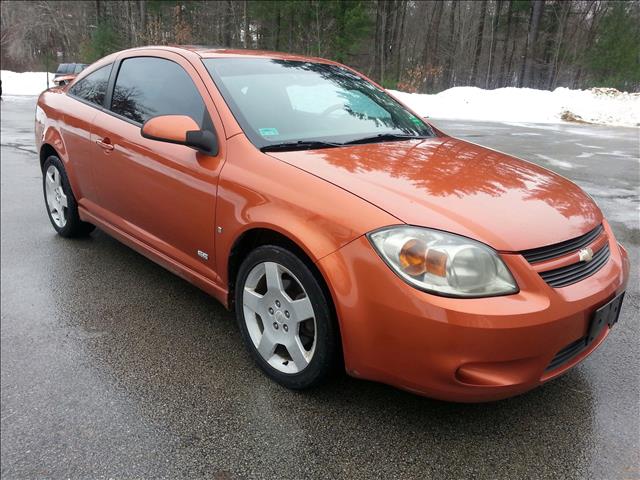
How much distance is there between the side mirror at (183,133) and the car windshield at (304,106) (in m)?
0.20

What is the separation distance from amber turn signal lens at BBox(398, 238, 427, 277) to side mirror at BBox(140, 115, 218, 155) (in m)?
1.21

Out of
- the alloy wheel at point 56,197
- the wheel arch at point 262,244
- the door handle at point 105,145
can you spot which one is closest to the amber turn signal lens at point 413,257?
the wheel arch at point 262,244

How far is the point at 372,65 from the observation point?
3509 centimetres

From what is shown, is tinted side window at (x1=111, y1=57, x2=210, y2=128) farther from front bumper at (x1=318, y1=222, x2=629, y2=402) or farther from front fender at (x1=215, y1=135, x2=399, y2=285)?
front bumper at (x1=318, y1=222, x2=629, y2=402)

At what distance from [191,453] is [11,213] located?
4.31 m

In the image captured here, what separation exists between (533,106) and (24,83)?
101ft

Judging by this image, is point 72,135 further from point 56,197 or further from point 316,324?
point 316,324

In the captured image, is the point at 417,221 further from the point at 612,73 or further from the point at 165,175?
the point at 612,73

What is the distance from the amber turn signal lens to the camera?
1.90 metres

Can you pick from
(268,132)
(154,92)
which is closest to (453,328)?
(268,132)

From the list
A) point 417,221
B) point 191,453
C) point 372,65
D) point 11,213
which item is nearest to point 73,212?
point 11,213

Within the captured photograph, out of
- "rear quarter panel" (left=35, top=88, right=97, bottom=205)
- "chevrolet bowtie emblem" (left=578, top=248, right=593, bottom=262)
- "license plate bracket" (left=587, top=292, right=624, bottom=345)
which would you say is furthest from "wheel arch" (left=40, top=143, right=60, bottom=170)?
"license plate bracket" (left=587, top=292, right=624, bottom=345)

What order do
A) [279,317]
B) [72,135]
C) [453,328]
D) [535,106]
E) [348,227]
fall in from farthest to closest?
[535,106], [72,135], [279,317], [348,227], [453,328]

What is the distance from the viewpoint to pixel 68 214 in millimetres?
4219
